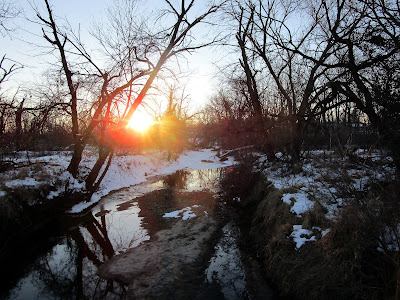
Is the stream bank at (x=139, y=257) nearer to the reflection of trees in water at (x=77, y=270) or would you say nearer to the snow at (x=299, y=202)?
the reflection of trees in water at (x=77, y=270)

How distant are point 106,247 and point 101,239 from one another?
0.58 meters

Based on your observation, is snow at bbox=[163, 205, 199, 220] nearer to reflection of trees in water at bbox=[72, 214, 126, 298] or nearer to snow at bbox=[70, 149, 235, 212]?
snow at bbox=[70, 149, 235, 212]

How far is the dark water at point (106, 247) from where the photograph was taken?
14.4ft

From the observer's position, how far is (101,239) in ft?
21.4

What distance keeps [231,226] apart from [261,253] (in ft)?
6.18

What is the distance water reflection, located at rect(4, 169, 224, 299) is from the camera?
4.40 meters

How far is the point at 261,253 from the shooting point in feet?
17.6

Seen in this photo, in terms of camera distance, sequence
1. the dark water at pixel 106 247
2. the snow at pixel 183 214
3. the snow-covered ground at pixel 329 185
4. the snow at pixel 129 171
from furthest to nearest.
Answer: the snow at pixel 129 171 < the snow at pixel 183 214 < the dark water at pixel 106 247 < the snow-covered ground at pixel 329 185

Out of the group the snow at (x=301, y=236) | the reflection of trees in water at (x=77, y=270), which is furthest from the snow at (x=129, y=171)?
the snow at (x=301, y=236)

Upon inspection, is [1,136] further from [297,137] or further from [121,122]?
[297,137]

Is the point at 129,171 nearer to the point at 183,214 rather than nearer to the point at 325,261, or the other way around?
the point at 183,214

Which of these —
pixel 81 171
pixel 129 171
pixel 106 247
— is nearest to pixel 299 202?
pixel 106 247

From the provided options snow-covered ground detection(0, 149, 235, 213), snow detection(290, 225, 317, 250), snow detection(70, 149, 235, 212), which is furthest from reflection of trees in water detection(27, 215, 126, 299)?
snow detection(290, 225, 317, 250)

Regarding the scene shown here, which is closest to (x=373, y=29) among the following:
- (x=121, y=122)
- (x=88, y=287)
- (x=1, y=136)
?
(x=88, y=287)
